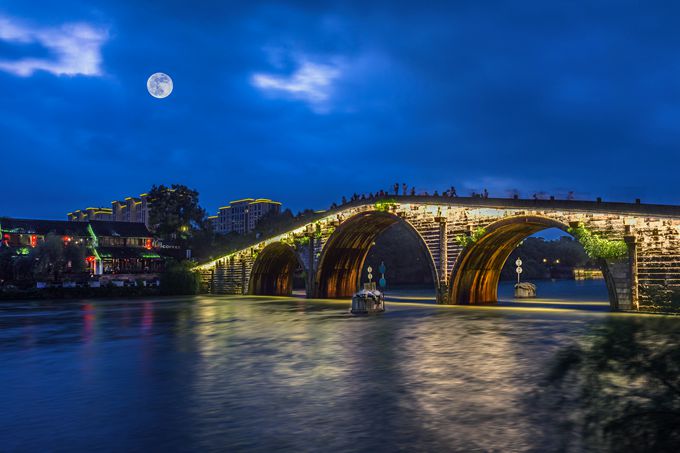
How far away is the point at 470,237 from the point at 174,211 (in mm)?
74710

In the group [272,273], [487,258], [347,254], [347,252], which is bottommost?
[272,273]

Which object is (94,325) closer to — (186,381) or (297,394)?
A: (186,381)

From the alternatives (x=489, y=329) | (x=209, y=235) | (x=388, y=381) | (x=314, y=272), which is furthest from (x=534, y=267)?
(x=388, y=381)

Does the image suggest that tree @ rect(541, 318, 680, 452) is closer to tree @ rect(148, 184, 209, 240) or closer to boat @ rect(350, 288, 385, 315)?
boat @ rect(350, 288, 385, 315)

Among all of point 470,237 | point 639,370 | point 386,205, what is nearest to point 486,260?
point 470,237

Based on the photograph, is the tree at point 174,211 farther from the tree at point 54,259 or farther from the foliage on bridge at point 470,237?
the foliage on bridge at point 470,237

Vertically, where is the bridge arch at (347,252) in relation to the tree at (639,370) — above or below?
above

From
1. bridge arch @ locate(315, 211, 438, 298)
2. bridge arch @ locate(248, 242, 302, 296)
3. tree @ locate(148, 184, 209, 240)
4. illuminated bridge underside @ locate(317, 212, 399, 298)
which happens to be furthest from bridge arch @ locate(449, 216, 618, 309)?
tree @ locate(148, 184, 209, 240)

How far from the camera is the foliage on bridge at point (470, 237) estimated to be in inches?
1579

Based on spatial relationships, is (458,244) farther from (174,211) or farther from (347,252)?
(174,211)

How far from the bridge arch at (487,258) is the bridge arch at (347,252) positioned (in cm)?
632

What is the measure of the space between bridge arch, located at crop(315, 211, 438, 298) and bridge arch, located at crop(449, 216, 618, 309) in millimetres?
6317

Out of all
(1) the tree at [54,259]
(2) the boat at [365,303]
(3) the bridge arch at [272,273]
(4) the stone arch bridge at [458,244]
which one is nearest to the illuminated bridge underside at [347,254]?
(4) the stone arch bridge at [458,244]

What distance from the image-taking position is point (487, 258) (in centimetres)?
4425
